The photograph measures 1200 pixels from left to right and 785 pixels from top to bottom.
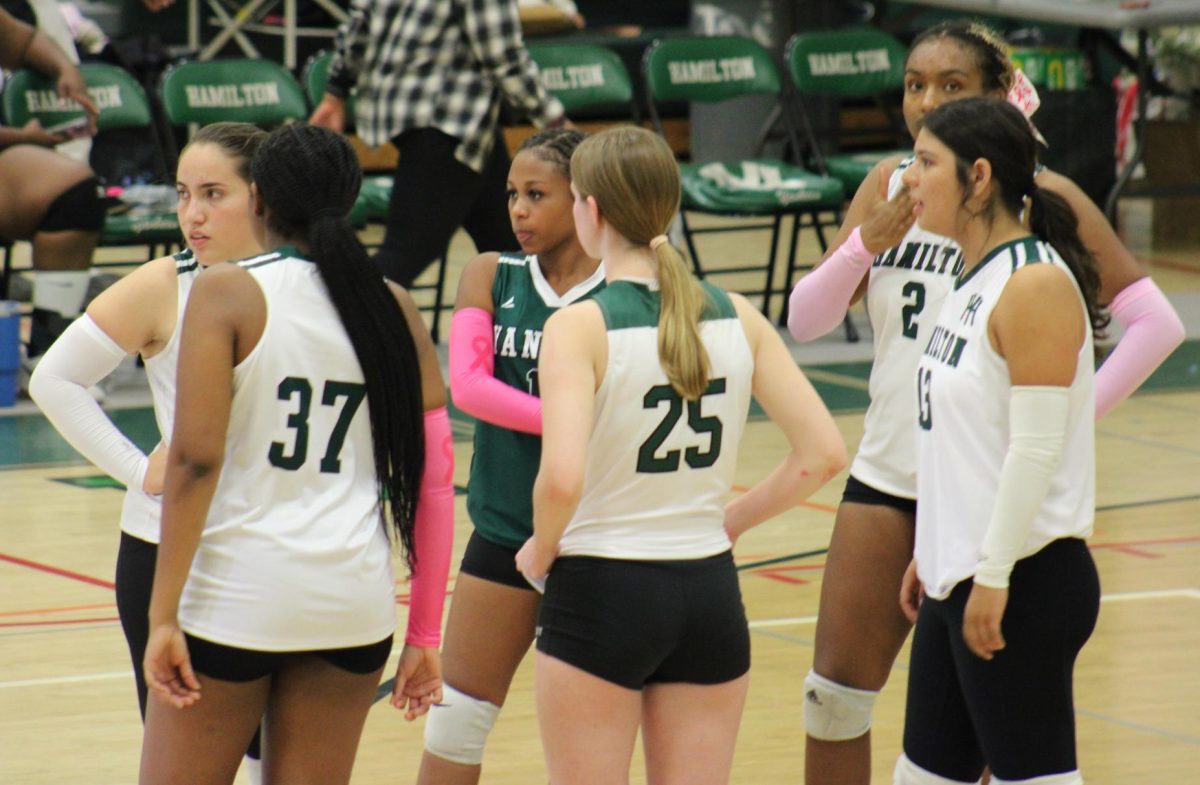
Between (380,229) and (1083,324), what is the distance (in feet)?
33.1

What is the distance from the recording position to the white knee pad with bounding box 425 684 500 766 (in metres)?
3.30

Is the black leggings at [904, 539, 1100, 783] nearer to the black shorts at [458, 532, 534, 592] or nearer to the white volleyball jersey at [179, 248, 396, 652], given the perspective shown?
the black shorts at [458, 532, 534, 592]

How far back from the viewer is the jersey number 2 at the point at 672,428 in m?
2.69

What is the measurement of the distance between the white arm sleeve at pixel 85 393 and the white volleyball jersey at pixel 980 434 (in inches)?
47.6

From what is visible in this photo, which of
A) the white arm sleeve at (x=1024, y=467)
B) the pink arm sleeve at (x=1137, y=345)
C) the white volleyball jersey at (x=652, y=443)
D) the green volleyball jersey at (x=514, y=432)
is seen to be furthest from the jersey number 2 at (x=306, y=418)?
the pink arm sleeve at (x=1137, y=345)

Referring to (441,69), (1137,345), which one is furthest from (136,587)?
(441,69)

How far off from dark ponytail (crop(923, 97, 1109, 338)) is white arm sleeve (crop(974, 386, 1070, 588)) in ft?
0.69

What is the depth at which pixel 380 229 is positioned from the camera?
12609mm

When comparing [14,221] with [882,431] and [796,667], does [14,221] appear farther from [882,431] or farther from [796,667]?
[882,431]

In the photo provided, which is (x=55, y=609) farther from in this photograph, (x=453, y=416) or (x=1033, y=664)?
(x=1033, y=664)

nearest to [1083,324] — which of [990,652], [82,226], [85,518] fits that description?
[990,652]

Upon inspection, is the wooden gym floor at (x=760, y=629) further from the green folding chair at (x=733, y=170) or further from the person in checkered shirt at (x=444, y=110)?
the green folding chair at (x=733, y=170)

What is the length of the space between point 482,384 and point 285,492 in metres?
0.69

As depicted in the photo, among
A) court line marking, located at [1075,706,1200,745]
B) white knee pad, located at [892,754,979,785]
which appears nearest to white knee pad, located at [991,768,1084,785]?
white knee pad, located at [892,754,979,785]
